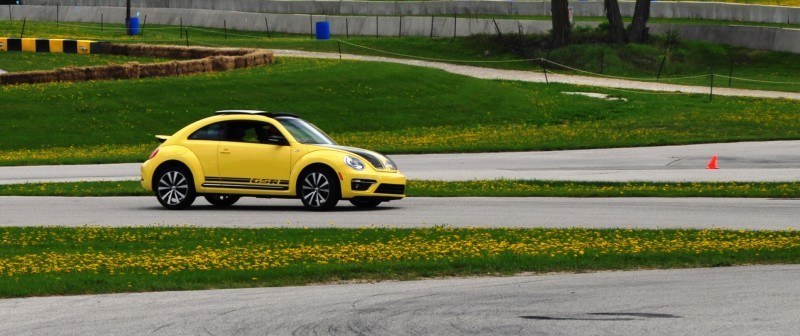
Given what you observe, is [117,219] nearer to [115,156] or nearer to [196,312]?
[196,312]

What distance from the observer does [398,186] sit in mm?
20625

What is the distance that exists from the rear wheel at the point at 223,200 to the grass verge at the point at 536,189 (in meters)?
2.16

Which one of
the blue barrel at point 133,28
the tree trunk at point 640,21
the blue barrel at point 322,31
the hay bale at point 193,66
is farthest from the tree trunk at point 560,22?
the blue barrel at point 133,28

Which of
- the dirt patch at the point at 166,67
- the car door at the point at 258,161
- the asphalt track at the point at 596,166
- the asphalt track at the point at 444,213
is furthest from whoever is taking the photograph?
the dirt patch at the point at 166,67

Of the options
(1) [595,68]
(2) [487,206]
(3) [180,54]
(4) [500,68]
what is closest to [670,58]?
(1) [595,68]

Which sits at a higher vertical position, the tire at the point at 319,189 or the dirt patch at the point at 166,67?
the dirt patch at the point at 166,67

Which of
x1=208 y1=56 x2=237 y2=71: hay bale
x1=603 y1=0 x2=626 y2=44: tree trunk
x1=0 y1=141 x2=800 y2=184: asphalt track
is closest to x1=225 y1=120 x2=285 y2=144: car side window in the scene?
x1=0 y1=141 x2=800 y2=184: asphalt track

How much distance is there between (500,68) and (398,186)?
34.4 m

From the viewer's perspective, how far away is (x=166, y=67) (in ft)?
144

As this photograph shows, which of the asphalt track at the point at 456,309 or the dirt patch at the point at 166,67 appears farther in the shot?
the dirt patch at the point at 166,67

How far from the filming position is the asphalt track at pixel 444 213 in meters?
18.4

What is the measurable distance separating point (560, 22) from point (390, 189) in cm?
3597

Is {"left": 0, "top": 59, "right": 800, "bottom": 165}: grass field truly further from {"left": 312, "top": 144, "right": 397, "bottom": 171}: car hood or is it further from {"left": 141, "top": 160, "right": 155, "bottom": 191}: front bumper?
{"left": 312, "top": 144, "right": 397, "bottom": 171}: car hood

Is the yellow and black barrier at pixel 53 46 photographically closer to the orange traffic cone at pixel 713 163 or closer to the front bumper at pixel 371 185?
the orange traffic cone at pixel 713 163
